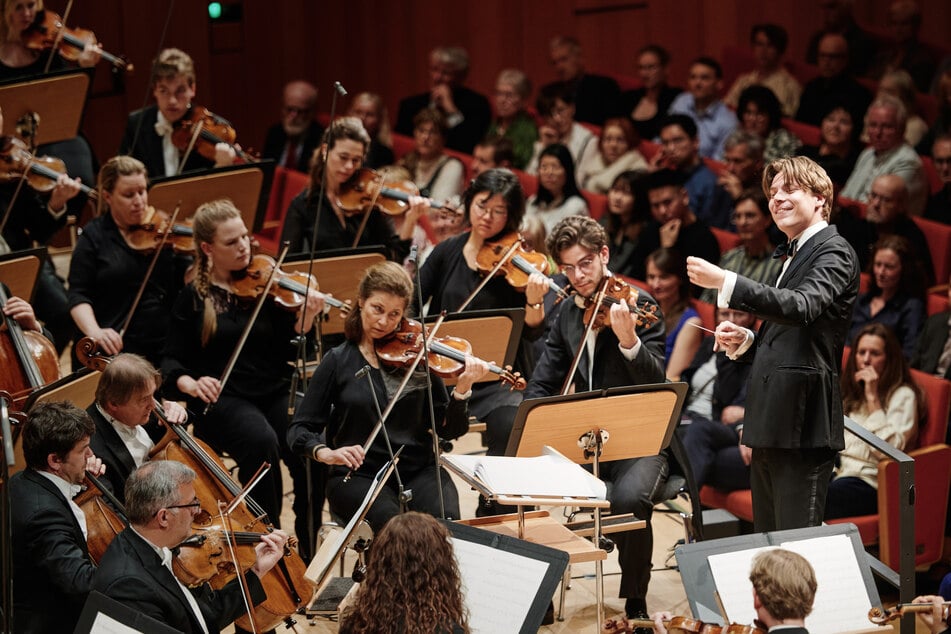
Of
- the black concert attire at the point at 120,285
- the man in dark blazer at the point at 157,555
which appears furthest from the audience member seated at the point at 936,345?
the man in dark blazer at the point at 157,555

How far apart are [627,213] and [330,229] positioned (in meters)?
1.59

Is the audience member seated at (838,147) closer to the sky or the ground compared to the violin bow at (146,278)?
closer to the sky

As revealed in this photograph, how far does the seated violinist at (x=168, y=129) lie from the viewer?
509 cm

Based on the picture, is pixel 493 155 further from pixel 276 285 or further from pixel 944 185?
pixel 276 285

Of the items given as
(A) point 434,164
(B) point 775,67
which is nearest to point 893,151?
(B) point 775,67

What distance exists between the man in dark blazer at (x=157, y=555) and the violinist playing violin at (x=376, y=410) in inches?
28.9

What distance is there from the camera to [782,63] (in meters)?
7.57

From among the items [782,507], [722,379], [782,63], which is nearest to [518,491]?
[782,507]

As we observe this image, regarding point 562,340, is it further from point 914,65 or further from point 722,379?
point 914,65

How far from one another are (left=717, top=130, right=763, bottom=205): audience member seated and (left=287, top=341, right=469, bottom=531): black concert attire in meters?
2.77

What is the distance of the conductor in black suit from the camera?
10.1ft

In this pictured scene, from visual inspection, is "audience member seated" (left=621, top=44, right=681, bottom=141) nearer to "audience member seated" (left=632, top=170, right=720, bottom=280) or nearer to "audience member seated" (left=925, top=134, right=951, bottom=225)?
"audience member seated" (left=632, top=170, right=720, bottom=280)

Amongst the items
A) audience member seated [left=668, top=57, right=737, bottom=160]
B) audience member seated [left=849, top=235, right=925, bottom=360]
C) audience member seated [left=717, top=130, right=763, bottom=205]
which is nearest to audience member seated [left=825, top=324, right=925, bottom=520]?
audience member seated [left=849, top=235, right=925, bottom=360]

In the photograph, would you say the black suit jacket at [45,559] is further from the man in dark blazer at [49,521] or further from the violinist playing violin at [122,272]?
the violinist playing violin at [122,272]
